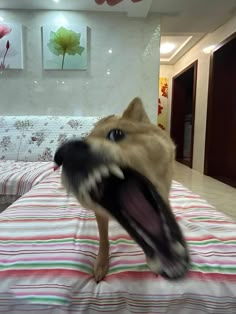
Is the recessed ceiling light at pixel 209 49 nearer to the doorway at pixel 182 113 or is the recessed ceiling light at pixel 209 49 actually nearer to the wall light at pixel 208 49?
the wall light at pixel 208 49

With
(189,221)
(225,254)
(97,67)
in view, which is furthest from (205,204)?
(97,67)

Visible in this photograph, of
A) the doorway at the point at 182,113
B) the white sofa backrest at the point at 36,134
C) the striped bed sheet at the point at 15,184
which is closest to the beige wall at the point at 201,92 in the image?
the doorway at the point at 182,113

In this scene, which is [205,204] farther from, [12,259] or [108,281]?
[12,259]

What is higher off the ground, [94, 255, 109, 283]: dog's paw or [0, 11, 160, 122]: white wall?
[0, 11, 160, 122]: white wall

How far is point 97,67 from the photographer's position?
9.41 feet

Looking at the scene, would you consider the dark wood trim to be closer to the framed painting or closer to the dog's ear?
the framed painting

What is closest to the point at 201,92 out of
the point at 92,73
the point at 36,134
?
the point at 92,73

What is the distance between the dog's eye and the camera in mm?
497

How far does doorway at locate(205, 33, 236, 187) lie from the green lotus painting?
2018 mm

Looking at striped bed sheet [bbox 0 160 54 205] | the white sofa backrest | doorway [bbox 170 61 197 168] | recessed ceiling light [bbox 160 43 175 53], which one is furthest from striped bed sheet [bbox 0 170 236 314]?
doorway [bbox 170 61 197 168]

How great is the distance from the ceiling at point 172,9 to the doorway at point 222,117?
1.50 feet

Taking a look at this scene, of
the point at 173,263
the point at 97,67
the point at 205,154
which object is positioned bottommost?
the point at 205,154

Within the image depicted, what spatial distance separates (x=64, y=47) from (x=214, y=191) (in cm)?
226

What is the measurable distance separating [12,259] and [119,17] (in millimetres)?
2857
